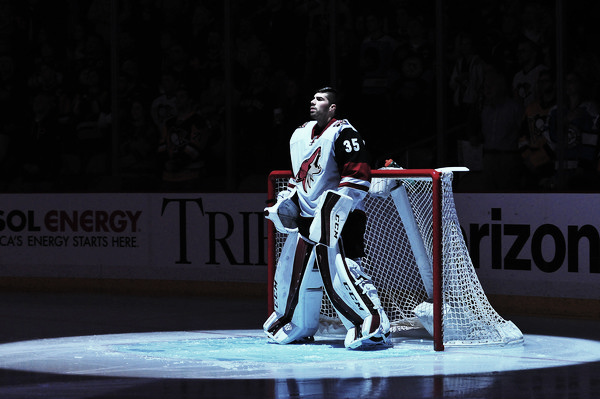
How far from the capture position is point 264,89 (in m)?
13.3

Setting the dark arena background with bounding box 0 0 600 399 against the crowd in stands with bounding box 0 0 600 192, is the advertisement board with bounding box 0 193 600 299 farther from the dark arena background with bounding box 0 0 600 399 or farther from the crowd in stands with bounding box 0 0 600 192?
the crowd in stands with bounding box 0 0 600 192

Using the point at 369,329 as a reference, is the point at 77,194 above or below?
above

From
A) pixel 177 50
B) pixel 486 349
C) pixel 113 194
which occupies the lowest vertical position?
pixel 486 349

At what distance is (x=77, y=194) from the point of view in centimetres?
1298

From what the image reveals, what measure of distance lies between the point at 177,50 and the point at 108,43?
104cm

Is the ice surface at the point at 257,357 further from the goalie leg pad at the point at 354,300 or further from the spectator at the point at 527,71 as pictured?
the spectator at the point at 527,71

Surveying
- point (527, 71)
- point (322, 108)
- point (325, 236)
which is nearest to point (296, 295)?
point (325, 236)

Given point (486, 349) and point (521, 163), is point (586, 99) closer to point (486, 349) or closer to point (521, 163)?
point (521, 163)

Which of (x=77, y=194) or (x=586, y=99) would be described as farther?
(x=77, y=194)

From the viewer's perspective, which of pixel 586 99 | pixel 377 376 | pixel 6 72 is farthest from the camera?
pixel 6 72

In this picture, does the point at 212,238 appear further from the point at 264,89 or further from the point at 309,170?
the point at 309,170

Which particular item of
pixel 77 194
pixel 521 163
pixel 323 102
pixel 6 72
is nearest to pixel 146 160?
pixel 77 194

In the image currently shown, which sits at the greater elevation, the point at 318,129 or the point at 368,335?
the point at 318,129

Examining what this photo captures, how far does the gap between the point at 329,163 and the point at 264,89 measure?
16.8ft
